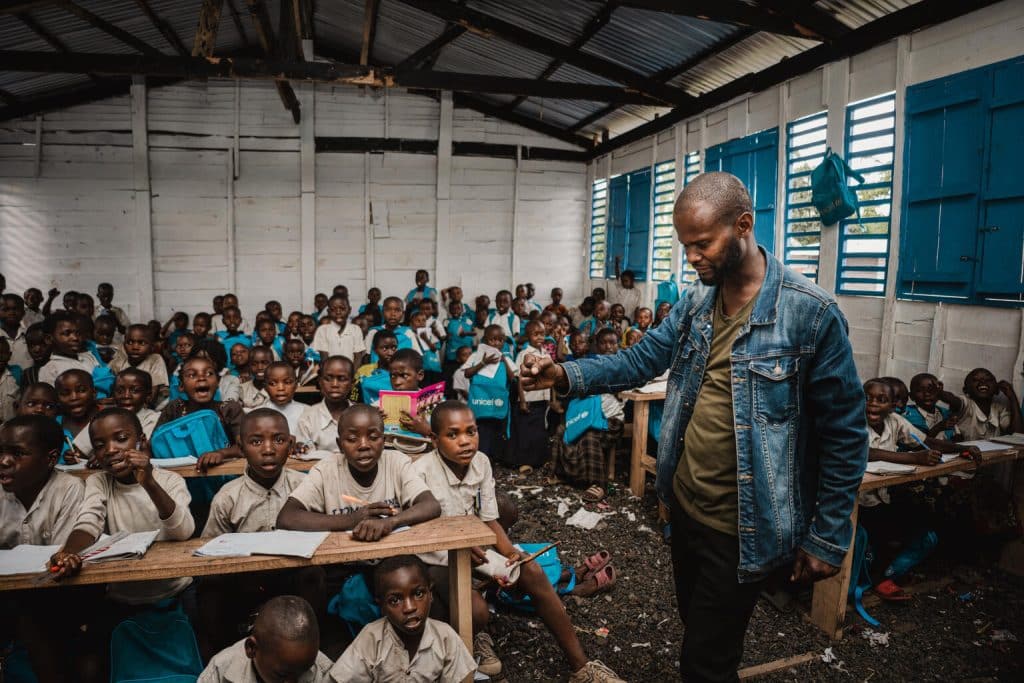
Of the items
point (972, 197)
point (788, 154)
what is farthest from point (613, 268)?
point (972, 197)

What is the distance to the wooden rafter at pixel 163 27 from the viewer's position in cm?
781

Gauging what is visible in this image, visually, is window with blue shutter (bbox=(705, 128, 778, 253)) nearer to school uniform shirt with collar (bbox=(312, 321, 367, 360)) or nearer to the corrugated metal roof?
the corrugated metal roof

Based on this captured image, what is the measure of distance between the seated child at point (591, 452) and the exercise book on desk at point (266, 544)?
3.09m

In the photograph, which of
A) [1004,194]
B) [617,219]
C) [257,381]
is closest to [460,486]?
[257,381]

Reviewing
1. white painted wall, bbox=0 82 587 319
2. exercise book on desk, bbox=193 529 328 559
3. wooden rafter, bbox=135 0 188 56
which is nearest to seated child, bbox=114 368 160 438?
exercise book on desk, bbox=193 529 328 559

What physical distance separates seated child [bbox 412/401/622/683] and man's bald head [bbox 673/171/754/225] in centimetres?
158

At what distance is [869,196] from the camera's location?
5145mm

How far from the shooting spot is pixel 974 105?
14.0 ft

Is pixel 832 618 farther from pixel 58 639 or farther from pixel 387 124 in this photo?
pixel 387 124

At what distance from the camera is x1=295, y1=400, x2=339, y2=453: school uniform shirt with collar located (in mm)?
3562

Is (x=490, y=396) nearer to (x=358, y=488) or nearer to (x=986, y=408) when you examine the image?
(x=358, y=488)

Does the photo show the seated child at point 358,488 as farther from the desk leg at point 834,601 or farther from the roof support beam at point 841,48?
the roof support beam at point 841,48

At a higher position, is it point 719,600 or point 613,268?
point 613,268

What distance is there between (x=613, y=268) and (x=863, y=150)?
532 centimetres
